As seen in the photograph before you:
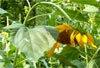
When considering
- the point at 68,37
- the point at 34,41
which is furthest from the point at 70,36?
the point at 34,41

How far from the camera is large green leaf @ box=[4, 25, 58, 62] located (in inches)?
13.2

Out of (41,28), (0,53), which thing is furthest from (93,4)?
(0,53)

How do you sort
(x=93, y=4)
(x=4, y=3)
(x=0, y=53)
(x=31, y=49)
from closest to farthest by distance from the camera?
(x=31, y=49) < (x=93, y=4) < (x=0, y=53) < (x=4, y=3)

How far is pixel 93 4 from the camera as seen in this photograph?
1.56ft

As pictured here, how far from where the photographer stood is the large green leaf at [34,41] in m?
0.33

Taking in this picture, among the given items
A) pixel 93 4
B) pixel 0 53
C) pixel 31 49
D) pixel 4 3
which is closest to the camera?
pixel 31 49

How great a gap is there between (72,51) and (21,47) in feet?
0.81

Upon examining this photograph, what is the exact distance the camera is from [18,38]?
1.19ft

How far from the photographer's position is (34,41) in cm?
36

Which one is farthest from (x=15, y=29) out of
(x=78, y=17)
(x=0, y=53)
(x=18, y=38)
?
(x=0, y=53)

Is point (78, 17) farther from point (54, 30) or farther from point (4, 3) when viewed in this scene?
point (4, 3)

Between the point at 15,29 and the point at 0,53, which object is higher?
the point at 15,29

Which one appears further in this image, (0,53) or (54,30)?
(0,53)

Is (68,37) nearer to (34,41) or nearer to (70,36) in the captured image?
(70,36)
